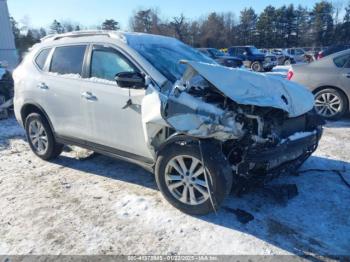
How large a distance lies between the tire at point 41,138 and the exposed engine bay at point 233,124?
2534mm

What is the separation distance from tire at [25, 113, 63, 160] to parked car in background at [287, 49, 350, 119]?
5492 millimetres

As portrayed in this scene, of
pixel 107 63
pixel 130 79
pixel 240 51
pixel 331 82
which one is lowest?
pixel 331 82

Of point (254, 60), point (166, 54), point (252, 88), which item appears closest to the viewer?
point (252, 88)

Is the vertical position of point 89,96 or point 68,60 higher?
point 68,60

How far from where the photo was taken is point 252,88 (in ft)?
11.4

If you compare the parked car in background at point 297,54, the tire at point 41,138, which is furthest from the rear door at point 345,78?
the parked car in background at point 297,54

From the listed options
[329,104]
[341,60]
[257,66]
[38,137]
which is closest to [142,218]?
[38,137]

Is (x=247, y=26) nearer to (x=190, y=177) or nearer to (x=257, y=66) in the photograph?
(x=257, y=66)

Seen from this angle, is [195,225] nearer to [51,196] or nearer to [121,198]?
[121,198]

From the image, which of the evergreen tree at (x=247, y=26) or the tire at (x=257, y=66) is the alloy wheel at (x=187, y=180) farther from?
the evergreen tree at (x=247, y=26)

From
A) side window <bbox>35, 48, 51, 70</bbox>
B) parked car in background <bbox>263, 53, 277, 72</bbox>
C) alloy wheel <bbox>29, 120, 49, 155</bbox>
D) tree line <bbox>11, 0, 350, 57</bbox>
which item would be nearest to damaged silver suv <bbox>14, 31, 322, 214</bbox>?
side window <bbox>35, 48, 51, 70</bbox>

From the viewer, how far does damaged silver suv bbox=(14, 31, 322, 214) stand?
3.26 m

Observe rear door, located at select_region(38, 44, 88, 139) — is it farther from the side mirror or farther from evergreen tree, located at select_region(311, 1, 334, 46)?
evergreen tree, located at select_region(311, 1, 334, 46)

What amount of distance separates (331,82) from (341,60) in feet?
1.86
